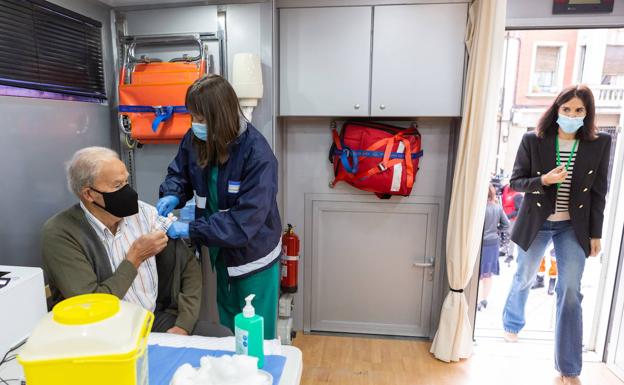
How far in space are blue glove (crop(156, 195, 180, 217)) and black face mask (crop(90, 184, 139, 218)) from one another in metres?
0.24

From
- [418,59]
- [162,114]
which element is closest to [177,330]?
[162,114]

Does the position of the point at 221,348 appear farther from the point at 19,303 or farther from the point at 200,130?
the point at 200,130

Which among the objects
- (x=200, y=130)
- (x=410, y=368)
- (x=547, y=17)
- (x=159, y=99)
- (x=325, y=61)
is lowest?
(x=410, y=368)

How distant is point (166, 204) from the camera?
1685 millimetres

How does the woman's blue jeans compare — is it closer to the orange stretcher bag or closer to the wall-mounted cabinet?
the wall-mounted cabinet

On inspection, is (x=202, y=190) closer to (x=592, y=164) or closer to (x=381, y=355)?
(x=381, y=355)

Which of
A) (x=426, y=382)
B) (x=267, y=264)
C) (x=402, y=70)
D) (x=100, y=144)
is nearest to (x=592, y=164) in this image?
(x=402, y=70)

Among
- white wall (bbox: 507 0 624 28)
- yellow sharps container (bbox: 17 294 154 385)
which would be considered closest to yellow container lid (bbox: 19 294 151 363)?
yellow sharps container (bbox: 17 294 154 385)

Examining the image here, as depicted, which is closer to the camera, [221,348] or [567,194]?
[221,348]

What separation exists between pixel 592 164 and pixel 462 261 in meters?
0.83

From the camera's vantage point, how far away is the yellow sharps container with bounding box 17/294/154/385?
66cm

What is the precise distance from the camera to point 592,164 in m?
2.00

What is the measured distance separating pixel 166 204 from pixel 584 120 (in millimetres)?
2126

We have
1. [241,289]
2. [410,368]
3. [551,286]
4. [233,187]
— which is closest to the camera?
[233,187]
